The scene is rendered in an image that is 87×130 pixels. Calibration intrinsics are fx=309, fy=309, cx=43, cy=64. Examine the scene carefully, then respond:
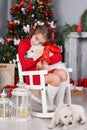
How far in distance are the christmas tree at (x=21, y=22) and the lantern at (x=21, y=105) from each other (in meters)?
2.15

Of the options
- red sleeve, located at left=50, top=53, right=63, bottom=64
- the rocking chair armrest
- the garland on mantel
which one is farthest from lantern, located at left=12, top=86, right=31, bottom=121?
the garland on mantel

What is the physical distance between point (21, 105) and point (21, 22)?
2460 mm

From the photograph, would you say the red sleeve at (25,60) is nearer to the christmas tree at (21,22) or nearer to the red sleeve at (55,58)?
the red sleeve at (55,58)

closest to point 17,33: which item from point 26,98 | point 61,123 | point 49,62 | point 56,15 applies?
point 56,15

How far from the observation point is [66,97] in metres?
3.14

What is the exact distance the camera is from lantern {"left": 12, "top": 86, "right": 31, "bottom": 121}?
2701 mm

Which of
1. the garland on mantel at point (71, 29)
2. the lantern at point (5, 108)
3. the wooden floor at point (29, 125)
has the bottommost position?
the wooden floor at point (29, 125)

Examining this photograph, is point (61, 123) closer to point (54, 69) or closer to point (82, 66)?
point (54, 69)

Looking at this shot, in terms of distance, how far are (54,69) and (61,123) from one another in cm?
72

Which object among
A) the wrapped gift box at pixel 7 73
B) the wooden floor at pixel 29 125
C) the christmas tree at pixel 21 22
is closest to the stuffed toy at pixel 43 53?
the wooden floor at pixel 29 125

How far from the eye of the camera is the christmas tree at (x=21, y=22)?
4.88m

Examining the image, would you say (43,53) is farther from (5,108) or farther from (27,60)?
(5,108)

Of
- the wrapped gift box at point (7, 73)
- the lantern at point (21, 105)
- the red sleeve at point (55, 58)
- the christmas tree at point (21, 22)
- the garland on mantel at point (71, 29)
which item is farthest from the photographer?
the garland on mantel at point (71, 29)

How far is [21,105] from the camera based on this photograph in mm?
2707
